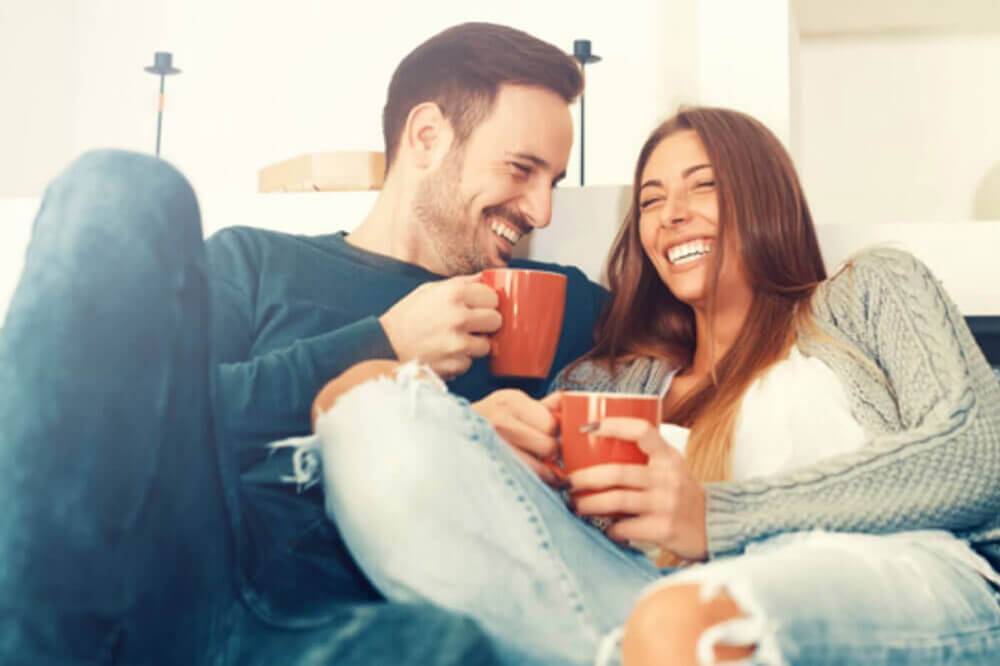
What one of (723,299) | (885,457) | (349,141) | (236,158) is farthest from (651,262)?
(236,158)

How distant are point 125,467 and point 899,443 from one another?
0.72 m

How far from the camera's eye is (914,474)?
92 centimetres

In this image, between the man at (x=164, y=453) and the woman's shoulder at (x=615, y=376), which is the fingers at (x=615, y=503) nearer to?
the man at (x=164, y=453)

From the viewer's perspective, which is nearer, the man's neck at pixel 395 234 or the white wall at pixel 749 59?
the man's neck at pixel 395 234

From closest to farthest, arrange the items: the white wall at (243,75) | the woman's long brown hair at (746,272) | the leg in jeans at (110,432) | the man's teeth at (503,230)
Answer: the leg in jeans at (110,432) < the woman's long brown hair at (746,272) < the man's teeth at (503,230) < the white wall at (243,75)

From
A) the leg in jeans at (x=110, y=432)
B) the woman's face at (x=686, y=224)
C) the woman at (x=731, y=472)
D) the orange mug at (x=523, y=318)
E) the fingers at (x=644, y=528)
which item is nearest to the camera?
the leg in jeans at (x=110, y=432)

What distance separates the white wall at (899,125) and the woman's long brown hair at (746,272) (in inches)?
31.9

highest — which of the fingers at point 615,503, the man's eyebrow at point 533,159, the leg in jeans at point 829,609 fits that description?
the man's eyebrow at point 533,159

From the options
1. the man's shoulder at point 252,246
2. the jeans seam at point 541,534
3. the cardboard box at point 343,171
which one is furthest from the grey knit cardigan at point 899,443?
the cardboard box at point 343,171

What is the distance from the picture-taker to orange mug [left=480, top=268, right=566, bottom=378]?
1.06 m

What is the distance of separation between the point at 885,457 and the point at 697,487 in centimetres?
21

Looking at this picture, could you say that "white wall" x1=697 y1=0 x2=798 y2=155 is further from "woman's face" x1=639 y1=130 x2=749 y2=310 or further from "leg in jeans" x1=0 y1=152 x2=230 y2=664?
"leg in jeans" x1=0 y1=152 x2=230 y2=664

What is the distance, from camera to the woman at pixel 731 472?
704 mm

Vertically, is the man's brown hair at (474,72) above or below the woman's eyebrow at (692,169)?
above
